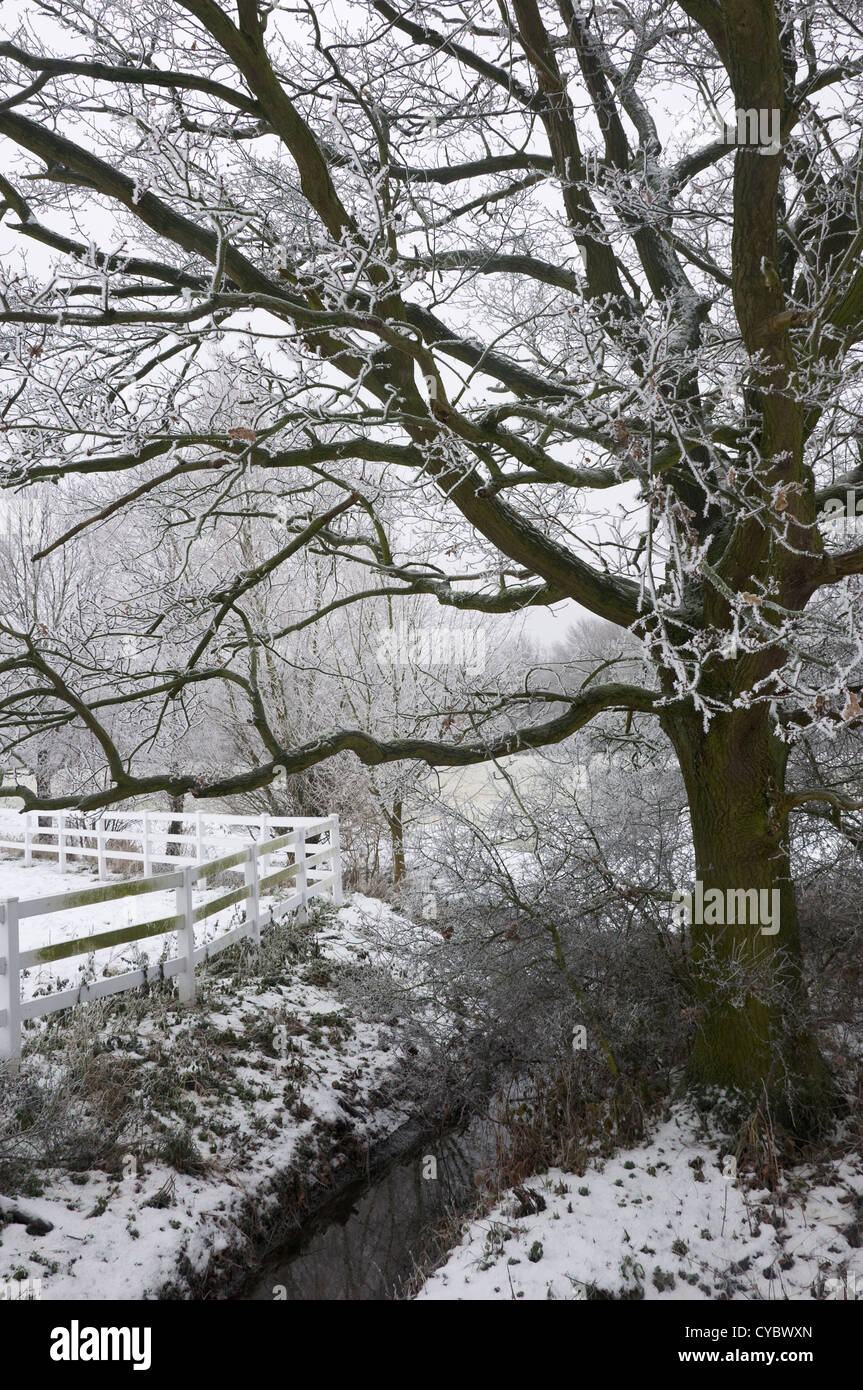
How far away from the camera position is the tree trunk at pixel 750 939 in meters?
5.36

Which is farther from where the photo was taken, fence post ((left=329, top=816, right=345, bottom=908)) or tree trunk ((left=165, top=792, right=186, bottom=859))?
tree trunk ((left=165, top=792, right=186, bottom=859))

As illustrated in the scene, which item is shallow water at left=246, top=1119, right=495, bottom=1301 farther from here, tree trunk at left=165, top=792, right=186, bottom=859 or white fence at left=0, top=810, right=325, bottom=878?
tree trunk at left=165, top=792, right=186, bottom=859

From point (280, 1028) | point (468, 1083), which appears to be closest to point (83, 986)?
point (280, 1028)

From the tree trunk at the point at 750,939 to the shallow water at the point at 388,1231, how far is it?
1.95 metres

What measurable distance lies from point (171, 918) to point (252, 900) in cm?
179

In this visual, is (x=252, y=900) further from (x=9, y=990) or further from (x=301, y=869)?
(x=9, y=990)

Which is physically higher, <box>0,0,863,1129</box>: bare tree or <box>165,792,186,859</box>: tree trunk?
<box>0,0,863,1129</box>: bare tree

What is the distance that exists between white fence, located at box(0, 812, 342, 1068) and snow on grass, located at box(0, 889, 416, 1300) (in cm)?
22

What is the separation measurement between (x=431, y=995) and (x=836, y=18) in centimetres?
663

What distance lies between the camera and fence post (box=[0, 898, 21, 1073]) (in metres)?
6.32

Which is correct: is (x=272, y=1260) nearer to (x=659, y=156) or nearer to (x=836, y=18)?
(x=659, y=156)

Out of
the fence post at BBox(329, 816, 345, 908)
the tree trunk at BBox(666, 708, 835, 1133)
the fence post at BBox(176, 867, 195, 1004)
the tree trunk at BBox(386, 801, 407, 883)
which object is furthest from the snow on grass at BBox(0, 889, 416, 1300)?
the tree trunk at BBox(386, 801, 407, 883)

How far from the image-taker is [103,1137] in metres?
5.90

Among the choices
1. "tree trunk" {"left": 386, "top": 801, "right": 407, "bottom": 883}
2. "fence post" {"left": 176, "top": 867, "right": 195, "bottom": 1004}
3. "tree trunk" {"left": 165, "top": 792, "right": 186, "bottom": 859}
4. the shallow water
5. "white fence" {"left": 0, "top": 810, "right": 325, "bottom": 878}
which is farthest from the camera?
"tree trunk" {"left": 165, "top": 792, "right": 186, "bottom": 859}
